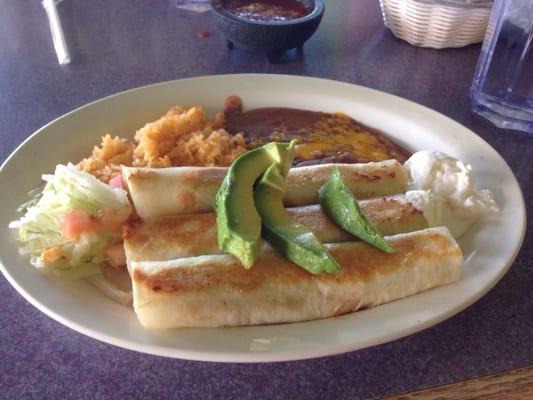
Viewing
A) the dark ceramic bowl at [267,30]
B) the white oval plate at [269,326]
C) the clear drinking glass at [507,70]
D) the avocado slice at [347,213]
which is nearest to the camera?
the white oval plate at [269,326]

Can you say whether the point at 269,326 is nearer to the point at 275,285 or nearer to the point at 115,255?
the point at 275,285

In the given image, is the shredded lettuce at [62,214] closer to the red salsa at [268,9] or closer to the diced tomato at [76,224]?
the diced tomato at [76,224]

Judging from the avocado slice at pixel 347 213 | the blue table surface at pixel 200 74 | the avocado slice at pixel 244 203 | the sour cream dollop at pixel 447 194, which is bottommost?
the blue table surface at pixel 200 74

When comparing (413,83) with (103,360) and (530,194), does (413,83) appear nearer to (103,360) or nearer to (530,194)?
(530,194)

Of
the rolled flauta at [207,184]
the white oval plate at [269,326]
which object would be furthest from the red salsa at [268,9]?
the rolled flauta at [207,184]

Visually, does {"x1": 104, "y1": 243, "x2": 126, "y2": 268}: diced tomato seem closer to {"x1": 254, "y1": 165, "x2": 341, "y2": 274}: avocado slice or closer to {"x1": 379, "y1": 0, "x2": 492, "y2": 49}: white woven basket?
{"x1": 254, "y1": 165, "x2": 341, "y2": 274}: avocado slice

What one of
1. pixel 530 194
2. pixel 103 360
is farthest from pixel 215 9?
pixel 103 360
